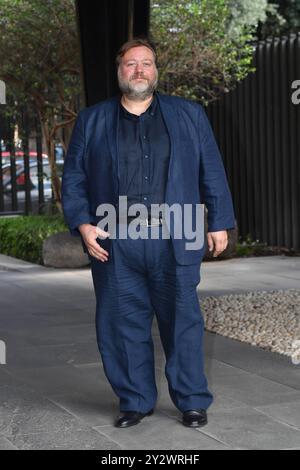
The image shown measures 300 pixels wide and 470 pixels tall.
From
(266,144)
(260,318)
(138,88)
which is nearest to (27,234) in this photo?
(266,144)

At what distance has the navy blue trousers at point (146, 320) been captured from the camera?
528 centimetres

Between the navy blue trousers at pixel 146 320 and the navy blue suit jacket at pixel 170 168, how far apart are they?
0.11 m

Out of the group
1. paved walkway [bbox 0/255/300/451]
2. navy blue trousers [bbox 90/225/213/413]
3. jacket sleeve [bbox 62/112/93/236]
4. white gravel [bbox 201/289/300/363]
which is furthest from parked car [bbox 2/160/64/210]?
navy blue trousers [bbox 90/225/213/413]

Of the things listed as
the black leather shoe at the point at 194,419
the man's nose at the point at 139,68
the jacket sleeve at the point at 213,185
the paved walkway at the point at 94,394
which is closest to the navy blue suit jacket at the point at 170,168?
the jacket sleeve at the point at 213,185

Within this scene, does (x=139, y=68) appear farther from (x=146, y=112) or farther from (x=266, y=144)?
(x=266, y=144)

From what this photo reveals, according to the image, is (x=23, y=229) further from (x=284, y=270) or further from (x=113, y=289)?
(x=113, y=289)

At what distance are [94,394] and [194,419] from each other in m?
1.00

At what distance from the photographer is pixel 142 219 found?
523 centimetres

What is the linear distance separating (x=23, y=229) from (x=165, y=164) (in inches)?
360

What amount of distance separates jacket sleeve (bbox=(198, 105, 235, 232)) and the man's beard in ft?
1.02

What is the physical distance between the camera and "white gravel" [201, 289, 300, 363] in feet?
24.7

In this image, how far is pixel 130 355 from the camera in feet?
17.5

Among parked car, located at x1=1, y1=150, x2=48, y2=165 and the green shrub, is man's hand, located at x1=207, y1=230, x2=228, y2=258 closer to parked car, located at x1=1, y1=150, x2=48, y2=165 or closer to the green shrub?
the green shrub

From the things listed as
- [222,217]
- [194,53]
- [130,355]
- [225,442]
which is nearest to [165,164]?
[222,217]
